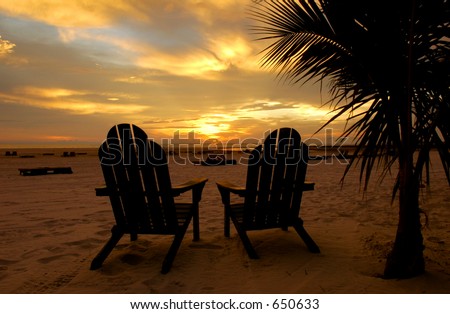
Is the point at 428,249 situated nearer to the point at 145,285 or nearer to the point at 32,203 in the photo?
the point at 145,285

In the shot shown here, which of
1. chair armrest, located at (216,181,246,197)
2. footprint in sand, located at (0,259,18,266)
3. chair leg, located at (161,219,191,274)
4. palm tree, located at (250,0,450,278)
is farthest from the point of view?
chair armrest, located at (216,181,246,197)

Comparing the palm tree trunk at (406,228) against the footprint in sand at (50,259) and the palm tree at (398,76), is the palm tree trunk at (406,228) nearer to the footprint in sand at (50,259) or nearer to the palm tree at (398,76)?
the palm tree at (398,76)

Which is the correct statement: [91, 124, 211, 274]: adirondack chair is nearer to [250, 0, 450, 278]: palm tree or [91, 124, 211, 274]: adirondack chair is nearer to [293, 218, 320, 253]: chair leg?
[293, 218, 320, 253]: chair leg

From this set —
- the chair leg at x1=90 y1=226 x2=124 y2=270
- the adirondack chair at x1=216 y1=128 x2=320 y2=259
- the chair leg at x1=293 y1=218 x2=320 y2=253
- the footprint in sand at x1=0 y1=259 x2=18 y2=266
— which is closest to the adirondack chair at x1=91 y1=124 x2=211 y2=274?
the chair leg at x1=90 y1=226 x2=124 y2=270

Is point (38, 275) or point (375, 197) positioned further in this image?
point (375, 197)

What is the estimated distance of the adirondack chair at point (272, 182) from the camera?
327cm

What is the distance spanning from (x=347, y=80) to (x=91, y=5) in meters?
5.12

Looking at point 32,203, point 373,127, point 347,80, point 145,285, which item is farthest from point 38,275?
point 32,203

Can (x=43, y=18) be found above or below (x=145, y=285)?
above

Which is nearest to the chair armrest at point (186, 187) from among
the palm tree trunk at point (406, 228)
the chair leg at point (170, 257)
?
the chair leg at point (170, 257)

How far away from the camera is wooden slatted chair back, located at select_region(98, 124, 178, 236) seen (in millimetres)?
3123

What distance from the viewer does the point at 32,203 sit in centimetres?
696

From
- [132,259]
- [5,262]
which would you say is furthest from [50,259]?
[132,259]
